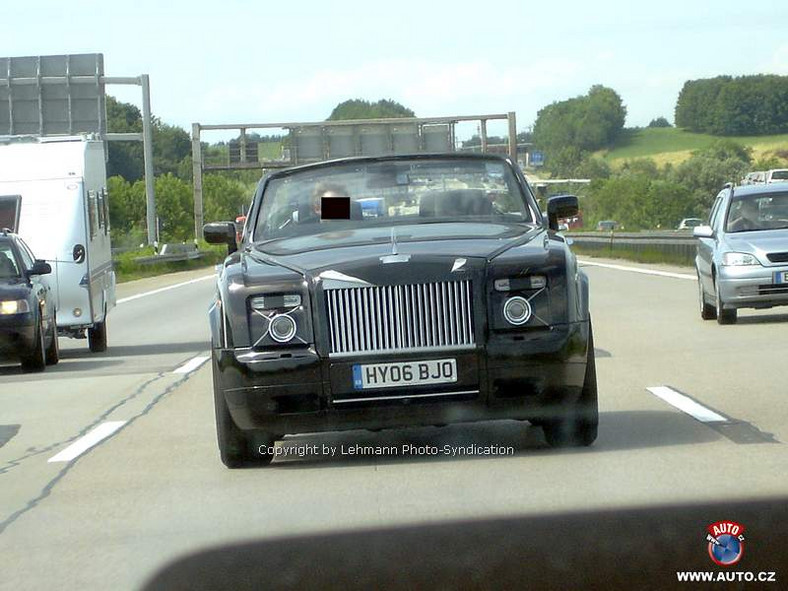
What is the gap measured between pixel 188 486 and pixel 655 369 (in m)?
6.41

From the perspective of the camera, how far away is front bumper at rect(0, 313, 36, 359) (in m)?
16.4

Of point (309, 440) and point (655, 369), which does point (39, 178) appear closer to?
point (655, 369)

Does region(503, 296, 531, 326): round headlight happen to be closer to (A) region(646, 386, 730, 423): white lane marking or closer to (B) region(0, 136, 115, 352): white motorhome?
(A) region(646, 386, 730, 423): white lane marking

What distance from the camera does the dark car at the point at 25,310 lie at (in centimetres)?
1645

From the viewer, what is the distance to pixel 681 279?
102 ft

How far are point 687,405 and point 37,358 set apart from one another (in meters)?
8.90

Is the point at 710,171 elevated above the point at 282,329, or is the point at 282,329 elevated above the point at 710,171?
the point at 710,171

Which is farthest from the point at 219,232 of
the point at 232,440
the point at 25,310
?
the point at 25,310

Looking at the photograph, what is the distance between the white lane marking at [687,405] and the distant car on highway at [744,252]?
689 centimetres

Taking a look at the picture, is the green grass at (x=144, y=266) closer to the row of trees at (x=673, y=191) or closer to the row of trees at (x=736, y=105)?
the row of trees at (x=673, y=191)

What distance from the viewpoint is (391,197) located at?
8.73 m

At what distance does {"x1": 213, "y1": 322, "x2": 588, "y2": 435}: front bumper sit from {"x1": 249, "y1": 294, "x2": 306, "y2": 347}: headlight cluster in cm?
7

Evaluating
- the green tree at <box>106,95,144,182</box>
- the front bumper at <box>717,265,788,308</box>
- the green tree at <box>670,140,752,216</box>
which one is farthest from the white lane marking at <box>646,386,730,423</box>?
the green tree at <box>106,95,144,182</box>

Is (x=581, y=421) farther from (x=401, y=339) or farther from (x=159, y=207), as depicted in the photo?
(x=159, y=207)
